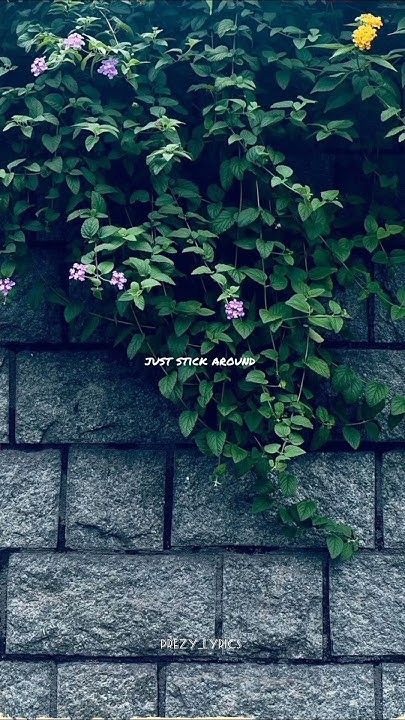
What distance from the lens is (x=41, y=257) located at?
2930mm

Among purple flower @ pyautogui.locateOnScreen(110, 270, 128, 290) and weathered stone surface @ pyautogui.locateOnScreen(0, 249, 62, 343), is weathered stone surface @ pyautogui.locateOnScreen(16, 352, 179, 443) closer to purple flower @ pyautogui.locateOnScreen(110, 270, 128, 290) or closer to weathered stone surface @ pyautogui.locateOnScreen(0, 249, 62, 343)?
weathered stone surface @ pyautogui.locateOnScreen(0, 249, 62, 343)

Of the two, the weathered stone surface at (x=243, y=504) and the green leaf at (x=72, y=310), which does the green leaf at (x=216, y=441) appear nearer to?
the weathered stone surface at (x=243, y=504)

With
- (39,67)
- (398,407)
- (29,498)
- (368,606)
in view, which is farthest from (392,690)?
(39,67)

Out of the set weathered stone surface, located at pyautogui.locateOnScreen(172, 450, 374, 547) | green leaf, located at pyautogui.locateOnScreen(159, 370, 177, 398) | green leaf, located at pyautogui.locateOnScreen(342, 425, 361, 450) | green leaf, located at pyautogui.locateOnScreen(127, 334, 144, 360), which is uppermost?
green leaf, located at pyautogui.locateOnScreen(127, 334, 144, 360)

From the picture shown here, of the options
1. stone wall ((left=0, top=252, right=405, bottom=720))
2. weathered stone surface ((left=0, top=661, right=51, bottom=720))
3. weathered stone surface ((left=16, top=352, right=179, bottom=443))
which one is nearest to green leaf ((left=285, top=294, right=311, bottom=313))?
stone wall ((left=0, top=252, right=405, bottom=720))

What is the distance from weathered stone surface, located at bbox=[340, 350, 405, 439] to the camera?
2.92 meters

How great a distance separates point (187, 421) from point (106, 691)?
0.82 metres

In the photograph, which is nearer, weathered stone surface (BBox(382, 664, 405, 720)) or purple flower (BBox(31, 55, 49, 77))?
purple flower (BBox(31, 55, 49, 77))

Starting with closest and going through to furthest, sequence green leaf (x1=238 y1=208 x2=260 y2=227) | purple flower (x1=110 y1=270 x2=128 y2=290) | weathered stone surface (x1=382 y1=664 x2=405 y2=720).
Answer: purple flower (x1=110 y1=270 x2=128 y2=290)
green leaf (x1=238 y1=208 x2=260 y2=227)
weathered stone surface (x1=382 y1=664 x2=405 y2=720)

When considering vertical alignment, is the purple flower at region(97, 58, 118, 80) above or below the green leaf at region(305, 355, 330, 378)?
above

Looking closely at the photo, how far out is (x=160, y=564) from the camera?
287 centimetres

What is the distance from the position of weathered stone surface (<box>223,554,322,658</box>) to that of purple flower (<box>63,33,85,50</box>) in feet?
4.91

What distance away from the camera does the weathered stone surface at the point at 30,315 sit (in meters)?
2.92

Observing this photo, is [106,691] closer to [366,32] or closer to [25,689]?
[25,689]
